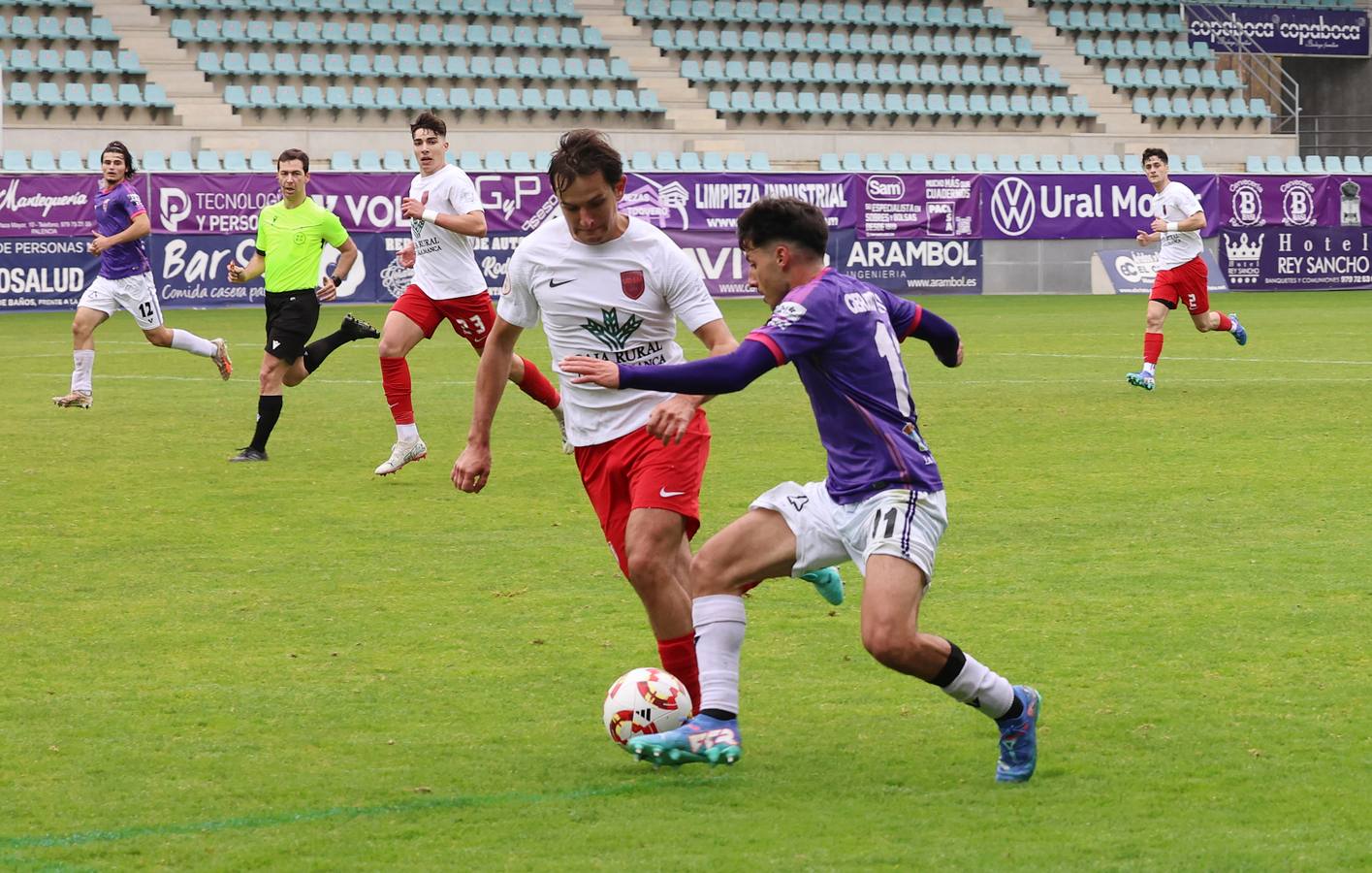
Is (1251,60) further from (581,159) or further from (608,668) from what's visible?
(581,159)

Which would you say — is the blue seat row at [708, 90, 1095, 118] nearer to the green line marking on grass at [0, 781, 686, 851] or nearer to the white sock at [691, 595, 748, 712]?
the white sock at [691, 595, 748, 712]

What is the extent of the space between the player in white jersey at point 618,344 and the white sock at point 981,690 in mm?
943

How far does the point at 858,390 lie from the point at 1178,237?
43.6 ft

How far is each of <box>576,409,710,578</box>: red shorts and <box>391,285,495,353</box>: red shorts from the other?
6164 mm

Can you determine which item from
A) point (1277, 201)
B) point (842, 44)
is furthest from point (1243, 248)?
point (842, 44)

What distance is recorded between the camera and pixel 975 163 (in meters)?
36.8

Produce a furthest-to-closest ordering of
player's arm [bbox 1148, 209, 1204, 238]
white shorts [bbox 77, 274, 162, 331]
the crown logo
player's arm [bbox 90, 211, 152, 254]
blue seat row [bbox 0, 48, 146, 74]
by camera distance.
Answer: the crown logo → blue seat row [bbox 0, 48, 146, 74] → player's arm [bbox 1148, 209, 1204, 238] → white shorts [bbox 77, 274, 162, 331] → player's arm [bbox 90, 211, 152, 254]

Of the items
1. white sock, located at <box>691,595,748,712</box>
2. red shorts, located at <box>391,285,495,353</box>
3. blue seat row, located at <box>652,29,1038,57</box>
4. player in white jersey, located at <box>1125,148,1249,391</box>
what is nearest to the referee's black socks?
red shorts, located at <box>391,285,495,353</box>

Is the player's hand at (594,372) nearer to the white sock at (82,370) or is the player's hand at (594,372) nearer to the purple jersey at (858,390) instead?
the purple jersey at (858,390)

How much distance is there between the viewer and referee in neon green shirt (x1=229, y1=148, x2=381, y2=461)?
12.5 meters

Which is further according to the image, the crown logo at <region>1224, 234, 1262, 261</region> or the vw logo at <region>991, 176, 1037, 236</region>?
the crown logo at <region>1224, 234, 1262, 261</region>

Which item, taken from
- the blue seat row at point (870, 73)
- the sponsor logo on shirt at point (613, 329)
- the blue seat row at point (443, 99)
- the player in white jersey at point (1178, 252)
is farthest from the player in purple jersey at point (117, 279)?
the blue seat row at point (870, 73)

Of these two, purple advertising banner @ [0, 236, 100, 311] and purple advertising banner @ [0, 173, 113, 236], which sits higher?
purple advertising banner @ [0, 173, 113, 236]

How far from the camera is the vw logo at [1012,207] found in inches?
1316
